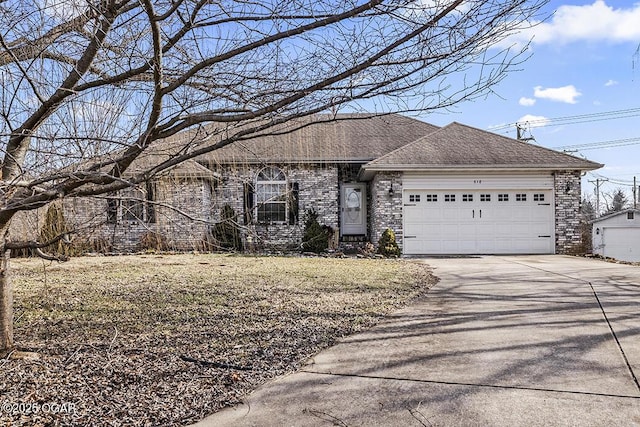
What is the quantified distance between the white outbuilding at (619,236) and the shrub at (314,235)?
49.0ft

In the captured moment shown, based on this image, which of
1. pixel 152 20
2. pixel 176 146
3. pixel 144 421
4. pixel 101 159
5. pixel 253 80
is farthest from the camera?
pixel 176 146

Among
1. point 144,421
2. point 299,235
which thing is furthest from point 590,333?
point 299,235

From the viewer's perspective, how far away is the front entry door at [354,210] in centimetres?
1641

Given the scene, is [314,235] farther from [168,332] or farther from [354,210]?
[168,332]

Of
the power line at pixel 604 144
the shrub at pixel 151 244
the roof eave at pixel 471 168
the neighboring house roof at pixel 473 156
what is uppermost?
the power line at pixel 604 144

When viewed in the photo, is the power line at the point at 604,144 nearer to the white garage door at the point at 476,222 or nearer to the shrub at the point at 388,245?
the white garage door at the point at 476,222

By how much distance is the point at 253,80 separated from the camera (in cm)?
352

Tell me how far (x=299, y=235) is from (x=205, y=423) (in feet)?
43.0

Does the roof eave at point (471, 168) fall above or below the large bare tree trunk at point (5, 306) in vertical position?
above

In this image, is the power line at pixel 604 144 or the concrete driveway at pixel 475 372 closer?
the concrete driveway at pixel 475 372

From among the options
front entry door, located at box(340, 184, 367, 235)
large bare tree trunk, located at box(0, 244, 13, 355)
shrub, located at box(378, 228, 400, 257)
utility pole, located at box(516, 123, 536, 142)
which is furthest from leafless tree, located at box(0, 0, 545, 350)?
utility pole, located at box(516, 123, 536, 142)

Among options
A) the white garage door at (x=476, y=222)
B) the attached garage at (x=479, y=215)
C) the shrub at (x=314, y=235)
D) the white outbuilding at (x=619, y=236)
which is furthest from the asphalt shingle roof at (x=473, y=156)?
the white outbuilding at (x=619, y=236)

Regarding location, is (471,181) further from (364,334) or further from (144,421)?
(144,421)

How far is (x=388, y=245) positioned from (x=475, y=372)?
9.91 m
